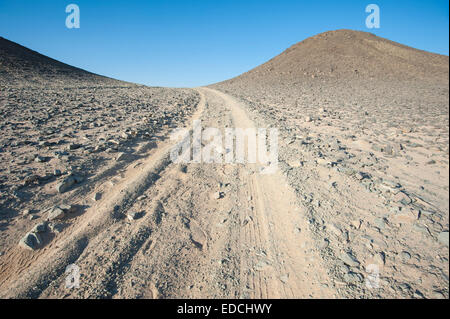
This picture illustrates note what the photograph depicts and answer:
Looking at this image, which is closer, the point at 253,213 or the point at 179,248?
the point at 179,248

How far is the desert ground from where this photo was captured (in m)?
2.64

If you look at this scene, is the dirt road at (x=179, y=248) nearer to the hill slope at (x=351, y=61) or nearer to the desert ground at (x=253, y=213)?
the desert ground at (x=253, y=213)

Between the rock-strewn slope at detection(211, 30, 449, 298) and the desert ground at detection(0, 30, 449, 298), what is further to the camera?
the desert ground at detection(0, 30, 449, 298)

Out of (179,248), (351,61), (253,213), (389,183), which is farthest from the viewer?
(351,61)

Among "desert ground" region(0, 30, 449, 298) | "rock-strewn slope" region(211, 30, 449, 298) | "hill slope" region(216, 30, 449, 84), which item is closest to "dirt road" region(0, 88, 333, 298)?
"desert ground" region(0, 30, 449, 298)

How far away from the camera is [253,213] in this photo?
418cm

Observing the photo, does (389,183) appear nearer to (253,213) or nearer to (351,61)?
(253,213)

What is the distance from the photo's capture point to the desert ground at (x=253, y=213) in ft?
8.65

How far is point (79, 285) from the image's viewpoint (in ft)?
8.83

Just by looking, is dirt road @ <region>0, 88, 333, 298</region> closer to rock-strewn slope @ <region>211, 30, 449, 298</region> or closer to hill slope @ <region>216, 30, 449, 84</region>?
rock-strewn slope @ <region>211, 30, 449, 298</region>

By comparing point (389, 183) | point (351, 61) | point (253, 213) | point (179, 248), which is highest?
point (351, 61)

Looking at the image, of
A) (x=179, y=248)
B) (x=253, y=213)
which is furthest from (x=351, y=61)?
(x=179, y=248)
